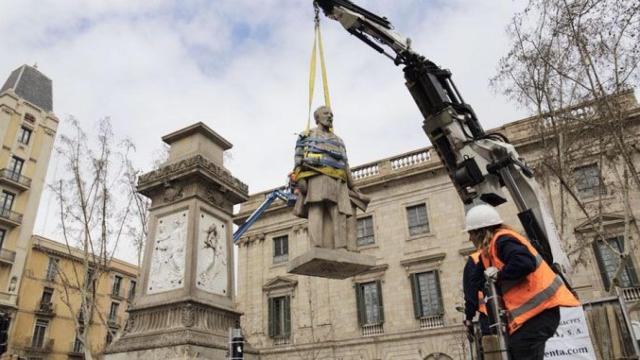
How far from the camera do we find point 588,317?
10.7 metres

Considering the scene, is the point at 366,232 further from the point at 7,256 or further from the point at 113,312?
the point at 113,312

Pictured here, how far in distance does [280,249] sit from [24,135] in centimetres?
2437

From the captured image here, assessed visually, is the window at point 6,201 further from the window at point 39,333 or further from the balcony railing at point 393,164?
the balcony railing at point 393,164

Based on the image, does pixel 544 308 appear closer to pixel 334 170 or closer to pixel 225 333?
pixel 334 170

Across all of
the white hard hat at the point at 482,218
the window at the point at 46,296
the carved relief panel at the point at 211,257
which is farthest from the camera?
the window at the point at 46,296

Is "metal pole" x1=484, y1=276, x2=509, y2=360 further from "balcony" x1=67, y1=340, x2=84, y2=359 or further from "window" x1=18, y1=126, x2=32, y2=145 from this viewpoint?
"balcony" x1=67, y1=340, x2=84, y2=359

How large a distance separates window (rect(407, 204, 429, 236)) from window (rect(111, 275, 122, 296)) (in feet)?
103

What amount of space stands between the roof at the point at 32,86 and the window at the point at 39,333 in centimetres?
1820

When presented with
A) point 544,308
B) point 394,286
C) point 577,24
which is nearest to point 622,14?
point 577,24

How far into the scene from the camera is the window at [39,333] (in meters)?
34.7

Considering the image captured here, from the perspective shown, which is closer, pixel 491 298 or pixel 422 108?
pixel 491 298

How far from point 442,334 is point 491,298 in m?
19.5

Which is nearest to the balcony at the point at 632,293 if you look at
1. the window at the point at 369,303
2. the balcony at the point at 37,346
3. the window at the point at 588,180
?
the window at the point at 588,180

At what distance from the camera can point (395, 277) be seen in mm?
23172
